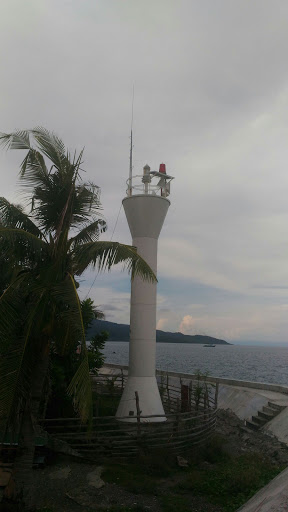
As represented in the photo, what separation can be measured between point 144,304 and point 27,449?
27.9 feet

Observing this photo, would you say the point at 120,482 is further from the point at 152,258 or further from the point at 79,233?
the point at 152,258

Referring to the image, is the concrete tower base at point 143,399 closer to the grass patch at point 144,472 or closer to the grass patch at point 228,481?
the grass patch at point 144,472

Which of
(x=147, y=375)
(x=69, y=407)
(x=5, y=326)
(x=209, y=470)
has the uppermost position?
(x=5, y=326)

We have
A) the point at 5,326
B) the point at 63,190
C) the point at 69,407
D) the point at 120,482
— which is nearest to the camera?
the point at 5,326

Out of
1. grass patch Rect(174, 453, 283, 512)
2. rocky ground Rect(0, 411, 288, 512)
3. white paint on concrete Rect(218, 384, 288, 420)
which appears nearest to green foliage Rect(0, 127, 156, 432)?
rocky ground Rect(0, 411, 288, 512)

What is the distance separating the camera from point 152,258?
55.8 ft

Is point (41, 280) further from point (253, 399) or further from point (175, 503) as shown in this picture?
point (253, 399)

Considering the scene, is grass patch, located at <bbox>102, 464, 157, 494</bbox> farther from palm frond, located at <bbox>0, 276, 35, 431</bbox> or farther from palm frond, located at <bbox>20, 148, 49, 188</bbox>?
palm frond, located at <bbox>20, 148, 49, 188</bbox>

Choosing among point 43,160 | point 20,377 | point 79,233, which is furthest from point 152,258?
point 20,377

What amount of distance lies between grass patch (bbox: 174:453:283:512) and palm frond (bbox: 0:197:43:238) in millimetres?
8229

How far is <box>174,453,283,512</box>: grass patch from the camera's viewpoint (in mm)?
10969

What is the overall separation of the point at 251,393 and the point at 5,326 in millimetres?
18158

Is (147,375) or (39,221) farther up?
(39,221)

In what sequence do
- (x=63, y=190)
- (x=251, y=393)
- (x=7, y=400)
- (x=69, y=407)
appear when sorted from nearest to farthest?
1. (x=7, y=400)
2. (x=63, y=190)
3. (x=69, y=407)
4. (x=251, y=393)
